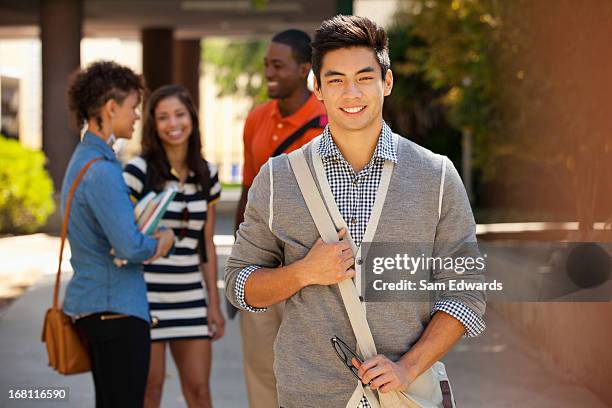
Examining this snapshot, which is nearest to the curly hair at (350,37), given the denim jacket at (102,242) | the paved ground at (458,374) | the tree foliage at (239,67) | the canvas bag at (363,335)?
the canvas bag at (363,335)

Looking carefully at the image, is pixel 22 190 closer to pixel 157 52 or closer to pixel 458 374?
pixel 458 374

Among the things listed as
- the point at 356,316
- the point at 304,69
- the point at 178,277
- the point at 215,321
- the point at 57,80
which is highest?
the point at 304,69

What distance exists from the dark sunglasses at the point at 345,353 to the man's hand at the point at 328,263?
0.16m

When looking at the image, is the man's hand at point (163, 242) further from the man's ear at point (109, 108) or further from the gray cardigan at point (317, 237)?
the gray cardigan at point (317, 237)

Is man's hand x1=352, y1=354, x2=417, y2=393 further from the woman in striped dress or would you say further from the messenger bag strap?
the woman in striped dress

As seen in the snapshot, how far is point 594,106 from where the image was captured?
954 cm

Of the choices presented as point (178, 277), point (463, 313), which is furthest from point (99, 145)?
point (463, 313)

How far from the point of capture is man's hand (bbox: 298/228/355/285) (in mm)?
2861

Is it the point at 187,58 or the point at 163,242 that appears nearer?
the point at 163,242

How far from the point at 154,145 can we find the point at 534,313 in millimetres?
4294

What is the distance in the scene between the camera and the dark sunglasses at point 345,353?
288cm

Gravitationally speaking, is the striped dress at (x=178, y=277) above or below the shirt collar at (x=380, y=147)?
below

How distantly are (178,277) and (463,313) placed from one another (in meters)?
2.63

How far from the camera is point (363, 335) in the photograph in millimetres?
2885
